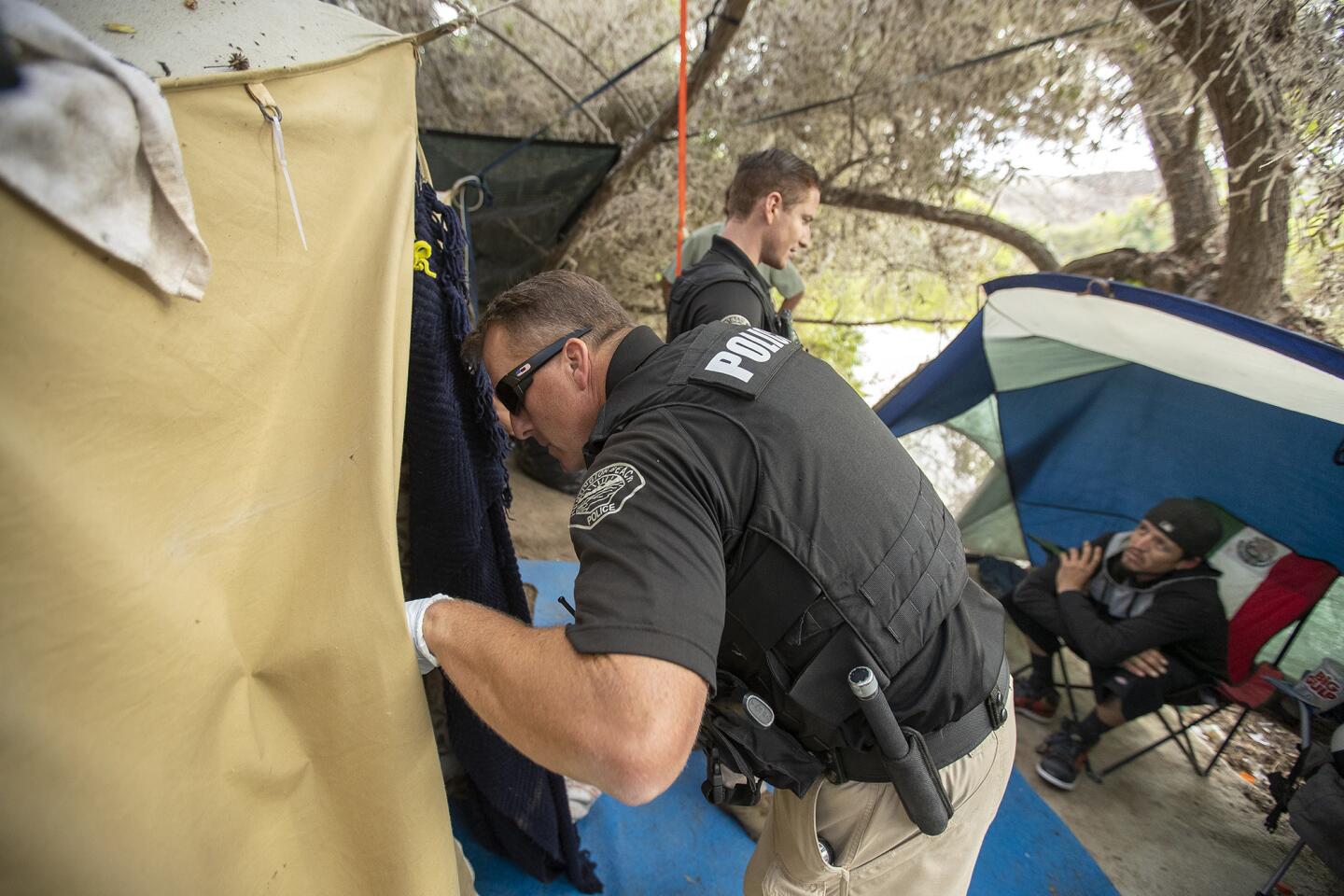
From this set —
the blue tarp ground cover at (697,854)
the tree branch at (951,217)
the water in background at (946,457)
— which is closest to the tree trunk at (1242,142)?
the tree branch at (951,217)

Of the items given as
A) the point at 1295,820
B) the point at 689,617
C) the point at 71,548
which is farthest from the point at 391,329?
the point at 1295,820

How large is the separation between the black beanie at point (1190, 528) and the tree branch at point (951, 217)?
2060 millimetres

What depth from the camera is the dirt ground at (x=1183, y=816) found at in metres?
2.33

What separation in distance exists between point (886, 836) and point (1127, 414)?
290 cm

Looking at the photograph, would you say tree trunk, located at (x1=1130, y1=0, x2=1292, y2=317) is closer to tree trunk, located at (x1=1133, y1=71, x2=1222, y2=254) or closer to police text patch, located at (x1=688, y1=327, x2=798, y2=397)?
tree trunk, located at (x1=1133, y1=71, x2=1222, y2=254)

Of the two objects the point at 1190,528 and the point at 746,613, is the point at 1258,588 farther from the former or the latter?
the point at 746,613

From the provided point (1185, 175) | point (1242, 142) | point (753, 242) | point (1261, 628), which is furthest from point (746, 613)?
point (1185, 175)

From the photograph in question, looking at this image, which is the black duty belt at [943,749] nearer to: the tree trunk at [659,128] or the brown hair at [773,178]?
the brown hair at [773,178]

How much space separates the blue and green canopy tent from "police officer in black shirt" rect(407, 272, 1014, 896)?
1.81 m

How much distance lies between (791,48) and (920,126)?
3.44 feet

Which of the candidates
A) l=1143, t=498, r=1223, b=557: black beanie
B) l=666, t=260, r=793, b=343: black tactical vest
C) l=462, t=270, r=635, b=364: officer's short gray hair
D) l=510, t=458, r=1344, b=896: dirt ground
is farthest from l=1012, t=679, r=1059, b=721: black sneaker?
l=462, t=270, r=635, b=364: officer's short gray hair

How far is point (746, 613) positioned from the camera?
106cm

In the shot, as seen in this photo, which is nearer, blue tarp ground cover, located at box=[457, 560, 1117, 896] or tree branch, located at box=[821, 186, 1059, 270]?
blue tarp ground cover, located at box=[457, 560, 1117, 896]

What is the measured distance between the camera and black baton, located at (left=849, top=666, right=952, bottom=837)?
103 centimetres
